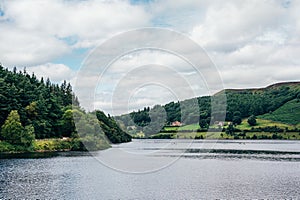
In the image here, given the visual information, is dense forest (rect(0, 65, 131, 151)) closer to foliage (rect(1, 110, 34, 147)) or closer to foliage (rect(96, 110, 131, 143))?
foliage (rect(1, 110, 34, 147))

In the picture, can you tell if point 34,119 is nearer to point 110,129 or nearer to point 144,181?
point 110,129

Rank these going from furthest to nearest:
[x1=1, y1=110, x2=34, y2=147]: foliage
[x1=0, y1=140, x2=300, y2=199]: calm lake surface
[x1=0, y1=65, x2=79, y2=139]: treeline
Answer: [x1=0, y1=65, x2=79, y2=139]: treeline → [x1=1, y1=110, x2=34, y2=147]: foliage → [x1=0, y1=140, x2=300, y2=199]: calm lake surface

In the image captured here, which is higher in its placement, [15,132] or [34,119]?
[34,119]

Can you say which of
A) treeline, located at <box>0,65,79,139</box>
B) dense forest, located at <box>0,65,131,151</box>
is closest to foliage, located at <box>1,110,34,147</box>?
dense forest, located at <box>0,65,131,151</box>

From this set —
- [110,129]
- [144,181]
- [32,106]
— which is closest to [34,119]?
[32,106]

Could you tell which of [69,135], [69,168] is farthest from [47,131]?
[69,168]

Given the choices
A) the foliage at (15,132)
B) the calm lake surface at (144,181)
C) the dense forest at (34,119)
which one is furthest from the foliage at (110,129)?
the calm lake surface at (144,181)

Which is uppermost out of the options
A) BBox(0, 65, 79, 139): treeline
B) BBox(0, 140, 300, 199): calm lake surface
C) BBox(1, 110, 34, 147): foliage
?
BBox(0, 65, 79, 139): treeline

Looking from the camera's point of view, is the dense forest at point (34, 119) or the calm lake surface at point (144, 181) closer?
the calm lake surface at point (144, 181)

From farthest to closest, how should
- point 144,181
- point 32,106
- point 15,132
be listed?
point 32,106 < point 15,132 < point 144,181

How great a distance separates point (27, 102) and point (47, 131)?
11508 millimetres

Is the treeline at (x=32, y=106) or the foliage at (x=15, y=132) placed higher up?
the treeline at (x=32, y=106)

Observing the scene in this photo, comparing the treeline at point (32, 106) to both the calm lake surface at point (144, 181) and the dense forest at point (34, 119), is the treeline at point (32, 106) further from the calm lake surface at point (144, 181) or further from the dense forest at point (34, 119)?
the calm lake surface at point (144, 181)

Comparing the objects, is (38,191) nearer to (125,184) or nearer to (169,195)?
(125,184)
